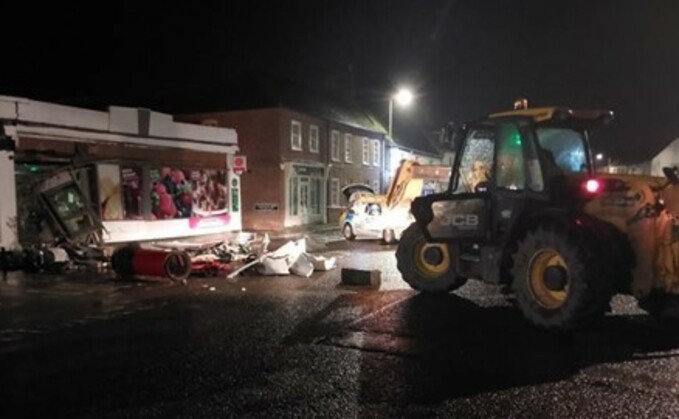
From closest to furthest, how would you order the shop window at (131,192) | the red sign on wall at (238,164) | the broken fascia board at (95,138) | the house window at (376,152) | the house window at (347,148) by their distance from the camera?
the broken fascia board at (95,138), the shop window at (131,192), the red sign on wall at (238,164), the house window at (347,148), the house window at (376,152)

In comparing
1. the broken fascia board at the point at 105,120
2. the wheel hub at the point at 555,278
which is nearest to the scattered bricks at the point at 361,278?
the wheel hub at the point at 555,278

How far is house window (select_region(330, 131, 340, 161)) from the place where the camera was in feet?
119

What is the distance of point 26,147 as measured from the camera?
711 inches

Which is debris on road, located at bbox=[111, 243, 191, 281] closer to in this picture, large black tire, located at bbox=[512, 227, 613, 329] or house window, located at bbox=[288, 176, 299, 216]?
large black tire, located at bbox=[512, 227, 613, 329]

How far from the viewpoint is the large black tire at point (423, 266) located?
1099 centimetres

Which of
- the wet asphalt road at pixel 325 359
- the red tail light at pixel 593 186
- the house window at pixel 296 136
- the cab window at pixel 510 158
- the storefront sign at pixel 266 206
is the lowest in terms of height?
the wet asphalt road at pixel 325 359

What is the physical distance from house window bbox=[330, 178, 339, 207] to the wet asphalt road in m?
25.1

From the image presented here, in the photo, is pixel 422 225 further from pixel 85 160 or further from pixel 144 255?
pixel 85 160

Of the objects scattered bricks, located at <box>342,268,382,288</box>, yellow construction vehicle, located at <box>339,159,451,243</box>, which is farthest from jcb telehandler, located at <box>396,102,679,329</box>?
yellow construction vehicle, located at <box>339,159,451,243</box>

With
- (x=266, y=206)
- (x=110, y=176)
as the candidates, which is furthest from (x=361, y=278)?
(x=266, y=206)

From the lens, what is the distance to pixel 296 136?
32.6 metres

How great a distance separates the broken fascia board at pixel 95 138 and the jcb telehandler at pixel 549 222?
1239 centimetres

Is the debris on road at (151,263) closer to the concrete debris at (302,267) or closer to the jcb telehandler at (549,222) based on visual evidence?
the concrete debris at (302,267)

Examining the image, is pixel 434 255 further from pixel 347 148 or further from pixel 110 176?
pixel 347 148
